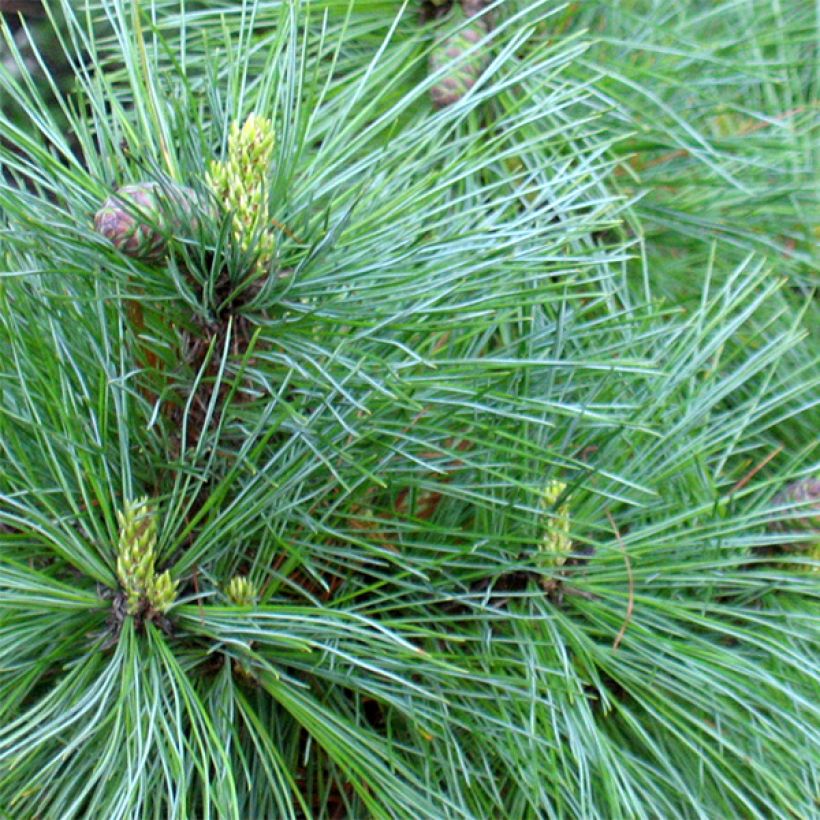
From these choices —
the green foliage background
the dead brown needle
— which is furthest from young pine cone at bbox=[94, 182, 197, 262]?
the dead brown needle

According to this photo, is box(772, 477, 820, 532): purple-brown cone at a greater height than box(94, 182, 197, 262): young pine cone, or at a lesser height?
lesser

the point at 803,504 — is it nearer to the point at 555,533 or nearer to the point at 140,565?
the point at 555,533

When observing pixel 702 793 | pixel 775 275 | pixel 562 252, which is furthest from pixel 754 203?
pixel 702 793

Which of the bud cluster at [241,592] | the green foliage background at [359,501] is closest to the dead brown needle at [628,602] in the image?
the green foliage background at [359,501]

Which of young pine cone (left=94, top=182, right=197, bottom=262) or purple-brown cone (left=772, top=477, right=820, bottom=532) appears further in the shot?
purple-brown cone (left=772, top=477, right=820, bottom=532)

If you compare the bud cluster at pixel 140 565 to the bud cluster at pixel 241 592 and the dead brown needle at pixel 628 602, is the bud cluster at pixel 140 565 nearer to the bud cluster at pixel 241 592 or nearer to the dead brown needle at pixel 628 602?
the bud cluster at pixel 241 592

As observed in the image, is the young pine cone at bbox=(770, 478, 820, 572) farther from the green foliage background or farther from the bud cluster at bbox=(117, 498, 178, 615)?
the bud cluster at bbox=(117, 498, 178, 615)

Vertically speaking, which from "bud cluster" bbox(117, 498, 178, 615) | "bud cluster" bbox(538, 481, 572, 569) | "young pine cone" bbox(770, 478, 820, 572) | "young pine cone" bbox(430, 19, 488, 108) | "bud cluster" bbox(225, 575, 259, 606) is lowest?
"young pine cone" bbox(770, 478, 820, 572)

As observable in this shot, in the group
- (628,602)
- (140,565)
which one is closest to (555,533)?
(628,602)
